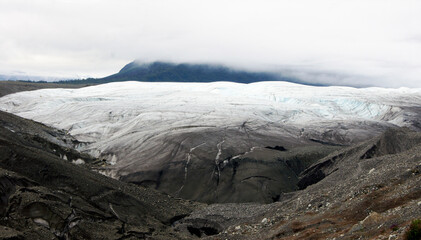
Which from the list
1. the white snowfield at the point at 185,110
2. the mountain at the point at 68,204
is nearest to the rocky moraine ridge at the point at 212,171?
the mountain at the point at 68,204

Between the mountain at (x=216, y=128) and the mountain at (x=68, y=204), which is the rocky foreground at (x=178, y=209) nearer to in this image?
the mountain at (x=68, y=204)

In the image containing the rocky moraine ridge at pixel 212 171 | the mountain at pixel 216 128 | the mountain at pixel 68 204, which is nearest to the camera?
the rocky moraine ridge at pixel 212 171

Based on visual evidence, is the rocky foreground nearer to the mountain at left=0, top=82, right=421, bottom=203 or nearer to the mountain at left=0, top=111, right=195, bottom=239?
the mountain at left=0, top=111, right=195, bottom=239

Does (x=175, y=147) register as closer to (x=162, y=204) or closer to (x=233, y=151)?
(x=233, y=151)

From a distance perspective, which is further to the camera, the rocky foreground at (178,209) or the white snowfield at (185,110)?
→ the white snowfield at (185,110)

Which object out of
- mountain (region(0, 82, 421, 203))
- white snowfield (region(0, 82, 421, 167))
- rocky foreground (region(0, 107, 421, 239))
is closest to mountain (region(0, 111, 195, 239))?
rocky foreground (region(0, 107, 421, 239))
